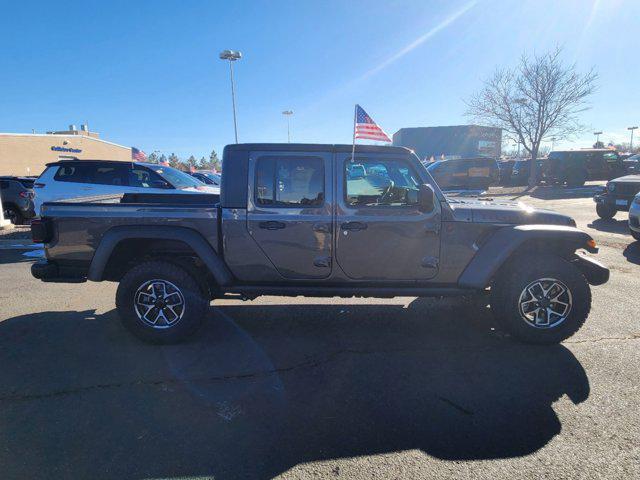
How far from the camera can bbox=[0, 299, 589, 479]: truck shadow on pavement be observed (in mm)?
2229

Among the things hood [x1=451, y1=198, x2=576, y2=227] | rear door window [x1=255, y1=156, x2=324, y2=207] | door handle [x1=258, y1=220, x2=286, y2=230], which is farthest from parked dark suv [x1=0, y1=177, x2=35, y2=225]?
hood [x1=451, y1=198, x2=576, y2=227]

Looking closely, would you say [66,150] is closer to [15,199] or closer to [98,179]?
[15,199]

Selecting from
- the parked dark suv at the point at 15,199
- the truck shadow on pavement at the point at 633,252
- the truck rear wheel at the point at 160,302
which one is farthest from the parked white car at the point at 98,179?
the truck shadow on pavement at the point at 633,252

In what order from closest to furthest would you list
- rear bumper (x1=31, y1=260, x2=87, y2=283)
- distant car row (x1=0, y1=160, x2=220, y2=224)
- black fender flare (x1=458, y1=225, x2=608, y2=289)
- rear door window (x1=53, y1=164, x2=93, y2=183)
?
1. black fender flare (x1=458, y1=225, x2=608, y2=289)
2. rear bumper (x1=31, y1=260, x2=87, y2=283)
3. distant car row (x1=0, y1=160, x2=220, y2=224)
4. rear door window (x1=53, y1=164, x2=93, y2=183)

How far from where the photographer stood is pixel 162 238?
3549 millimetres

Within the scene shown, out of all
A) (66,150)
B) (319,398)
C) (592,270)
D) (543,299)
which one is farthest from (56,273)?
(66,150)

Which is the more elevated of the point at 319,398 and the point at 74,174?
the point at 74,174

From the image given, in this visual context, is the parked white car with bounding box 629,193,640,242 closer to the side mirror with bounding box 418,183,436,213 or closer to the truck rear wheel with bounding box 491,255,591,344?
the truck rear wheel with bounding box 491,255,591,344

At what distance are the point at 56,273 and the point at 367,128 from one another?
3.57m

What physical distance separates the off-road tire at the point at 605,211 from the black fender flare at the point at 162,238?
11.4 meters

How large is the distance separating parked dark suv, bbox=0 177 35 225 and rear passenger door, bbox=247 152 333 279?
1111 cm

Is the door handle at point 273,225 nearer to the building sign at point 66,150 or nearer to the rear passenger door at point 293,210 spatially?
the rear passenger door at point 293,210

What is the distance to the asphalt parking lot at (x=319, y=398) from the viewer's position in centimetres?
216

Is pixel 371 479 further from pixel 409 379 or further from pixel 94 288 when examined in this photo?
pixel 94 288
